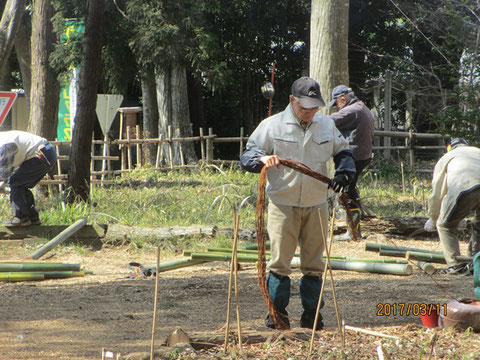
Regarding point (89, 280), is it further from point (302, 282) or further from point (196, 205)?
point (196, 205)

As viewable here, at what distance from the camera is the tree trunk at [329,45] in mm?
10031

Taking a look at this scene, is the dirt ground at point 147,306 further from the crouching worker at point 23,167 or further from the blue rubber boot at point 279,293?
the crouching worker at point 23,167

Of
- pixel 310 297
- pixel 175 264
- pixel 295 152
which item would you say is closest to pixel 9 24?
pixel 175 264

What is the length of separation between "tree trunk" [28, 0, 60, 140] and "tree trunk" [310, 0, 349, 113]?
17.5 ft

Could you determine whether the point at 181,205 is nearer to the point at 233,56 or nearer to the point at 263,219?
the point at 263,219

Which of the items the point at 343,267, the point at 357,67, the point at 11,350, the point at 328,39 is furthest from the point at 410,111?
the point at 11,350

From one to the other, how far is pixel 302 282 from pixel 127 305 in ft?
5.71

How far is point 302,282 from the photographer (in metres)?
4.75

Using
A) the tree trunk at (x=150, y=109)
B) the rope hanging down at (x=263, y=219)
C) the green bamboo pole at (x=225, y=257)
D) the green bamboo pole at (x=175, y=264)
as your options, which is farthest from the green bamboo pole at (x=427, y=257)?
the tree trunk at (x=150, y=109)

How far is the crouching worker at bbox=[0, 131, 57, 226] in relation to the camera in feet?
28.3

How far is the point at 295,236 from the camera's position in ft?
15.4

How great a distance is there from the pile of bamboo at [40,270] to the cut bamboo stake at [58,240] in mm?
569

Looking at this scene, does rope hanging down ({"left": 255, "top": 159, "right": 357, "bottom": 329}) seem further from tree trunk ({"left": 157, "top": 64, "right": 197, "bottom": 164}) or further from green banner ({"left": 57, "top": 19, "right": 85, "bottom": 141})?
tree trunk ({"left": 157, "top": 64, "right": 197, "bottom": 164})
